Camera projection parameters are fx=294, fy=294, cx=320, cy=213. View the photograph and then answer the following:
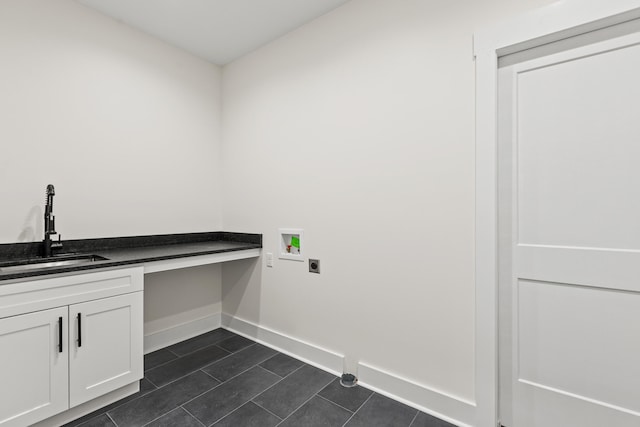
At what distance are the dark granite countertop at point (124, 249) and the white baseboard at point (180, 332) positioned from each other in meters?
0.75

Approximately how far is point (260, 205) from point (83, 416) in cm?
177

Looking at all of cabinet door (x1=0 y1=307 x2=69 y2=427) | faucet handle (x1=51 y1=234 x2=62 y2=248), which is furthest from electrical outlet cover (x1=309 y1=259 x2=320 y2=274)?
faucet handle (x1=51 y1=234 x2=62 y2=248)

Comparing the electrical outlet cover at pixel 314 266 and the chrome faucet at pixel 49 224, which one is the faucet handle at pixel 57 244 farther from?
the electrical outlet cover at pixel 314 266

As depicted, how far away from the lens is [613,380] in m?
1.33

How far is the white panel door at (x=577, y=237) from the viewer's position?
129cm

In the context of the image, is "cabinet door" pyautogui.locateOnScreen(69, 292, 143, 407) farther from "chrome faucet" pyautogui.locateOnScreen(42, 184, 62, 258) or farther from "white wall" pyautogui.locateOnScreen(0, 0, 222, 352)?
"white wall" pyautogui.locateOnScreen(0, 0, 222, 352)

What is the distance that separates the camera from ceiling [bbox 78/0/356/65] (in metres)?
2.10

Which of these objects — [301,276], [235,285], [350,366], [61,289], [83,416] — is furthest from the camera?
[235,285]

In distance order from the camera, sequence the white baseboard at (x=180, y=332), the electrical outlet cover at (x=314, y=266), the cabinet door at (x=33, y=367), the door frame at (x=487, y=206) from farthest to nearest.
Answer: the white baseboard at (x=180, y=332), the electrical outlet cover at (x=314, y=266), the door frame at (x=487, y=206), the cabinet door at (x=33, y=367)

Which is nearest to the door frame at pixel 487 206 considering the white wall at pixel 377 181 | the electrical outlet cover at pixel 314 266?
the white wall at pixel 377 181

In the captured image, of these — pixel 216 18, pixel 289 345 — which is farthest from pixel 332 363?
pixel 216 18

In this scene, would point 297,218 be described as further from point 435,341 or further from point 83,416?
point 83,416

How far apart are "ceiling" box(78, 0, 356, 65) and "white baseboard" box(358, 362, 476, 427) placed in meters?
2.56

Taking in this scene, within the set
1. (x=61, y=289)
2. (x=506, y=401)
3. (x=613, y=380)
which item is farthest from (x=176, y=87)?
(x=613, y=380)
